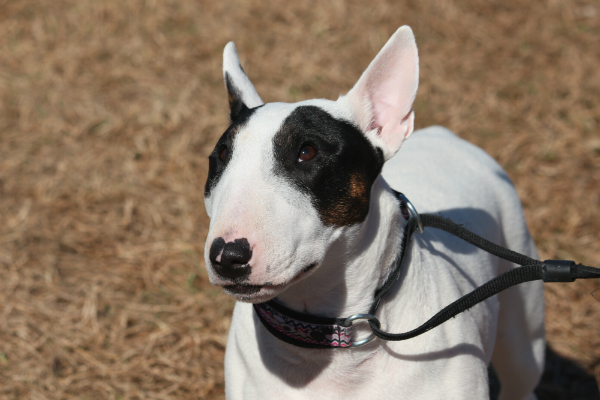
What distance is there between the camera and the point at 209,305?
15.0 feet

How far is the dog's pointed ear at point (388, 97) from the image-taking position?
2314mm

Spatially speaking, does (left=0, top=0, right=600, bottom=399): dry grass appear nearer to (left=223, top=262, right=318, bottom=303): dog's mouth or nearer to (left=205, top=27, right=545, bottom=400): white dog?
(left=205, top=27, right=545, bottom=400): white dog

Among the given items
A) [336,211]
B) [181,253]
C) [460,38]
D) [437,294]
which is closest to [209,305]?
[181,253]

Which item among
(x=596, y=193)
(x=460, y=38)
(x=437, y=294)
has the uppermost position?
(x=460, y=38)

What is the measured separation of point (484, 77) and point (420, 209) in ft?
14.9

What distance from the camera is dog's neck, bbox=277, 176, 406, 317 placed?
2262 mm

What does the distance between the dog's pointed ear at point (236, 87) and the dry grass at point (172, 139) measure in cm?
213

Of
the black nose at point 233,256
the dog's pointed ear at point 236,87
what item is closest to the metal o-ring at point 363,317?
the black nose at point 233,256

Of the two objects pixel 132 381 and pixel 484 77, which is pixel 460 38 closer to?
pixel 484 77

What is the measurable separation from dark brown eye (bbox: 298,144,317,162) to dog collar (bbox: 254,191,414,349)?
0.57 meters

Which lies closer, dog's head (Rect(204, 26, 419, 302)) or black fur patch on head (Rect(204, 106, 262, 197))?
dog's head (Rect(204, 26, 419, 302))

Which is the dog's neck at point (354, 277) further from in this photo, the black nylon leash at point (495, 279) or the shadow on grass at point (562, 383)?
the shadow on grass at point (562, 383)

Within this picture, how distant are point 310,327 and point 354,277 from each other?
0.82ft

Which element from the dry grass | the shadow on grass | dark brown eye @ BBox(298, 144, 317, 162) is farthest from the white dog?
the dry grass
